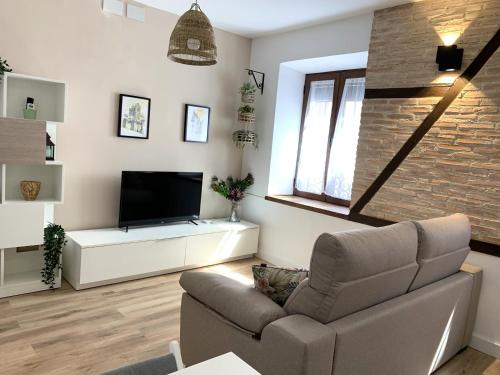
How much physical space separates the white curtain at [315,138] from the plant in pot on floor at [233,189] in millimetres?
689

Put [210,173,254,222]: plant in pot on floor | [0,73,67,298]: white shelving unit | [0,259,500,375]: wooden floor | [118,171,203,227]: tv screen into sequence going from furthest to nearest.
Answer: [210,173,254,222]: plant in pot on floor < [118,171,203,227]: tv screen < [0,73,67,298]: white shelving unit < [0,259,500,375]: wooden floor

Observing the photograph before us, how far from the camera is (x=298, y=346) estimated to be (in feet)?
5.49

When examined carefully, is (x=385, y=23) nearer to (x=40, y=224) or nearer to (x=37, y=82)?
(x=37, y=82)

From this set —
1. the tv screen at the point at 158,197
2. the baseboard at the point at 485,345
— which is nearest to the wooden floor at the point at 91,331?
the baseboard at the point at 485,345

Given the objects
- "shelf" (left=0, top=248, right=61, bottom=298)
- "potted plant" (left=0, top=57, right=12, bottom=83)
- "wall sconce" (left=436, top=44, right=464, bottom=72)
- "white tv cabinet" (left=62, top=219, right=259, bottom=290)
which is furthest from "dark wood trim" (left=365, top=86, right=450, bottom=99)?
"shelf" (left=0, top=248, right=61, bottom=298)

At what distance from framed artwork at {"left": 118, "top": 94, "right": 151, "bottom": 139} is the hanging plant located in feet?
3.88

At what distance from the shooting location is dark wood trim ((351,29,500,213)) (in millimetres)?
3158

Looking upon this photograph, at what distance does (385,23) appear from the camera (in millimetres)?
3789

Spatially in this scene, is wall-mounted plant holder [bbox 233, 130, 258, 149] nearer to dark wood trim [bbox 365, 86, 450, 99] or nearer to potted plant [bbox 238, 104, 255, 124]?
potted plant [bbox 238, 104, 255, 124]

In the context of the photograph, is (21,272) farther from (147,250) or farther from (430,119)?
(430,119)

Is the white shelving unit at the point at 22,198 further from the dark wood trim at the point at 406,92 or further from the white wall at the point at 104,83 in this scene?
the dark wood trim at the point at 406,92

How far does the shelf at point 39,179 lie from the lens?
357cm

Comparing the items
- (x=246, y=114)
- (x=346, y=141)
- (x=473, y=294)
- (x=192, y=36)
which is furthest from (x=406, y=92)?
(x=192, y=36)

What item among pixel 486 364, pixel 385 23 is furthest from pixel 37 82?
pixel 486 364
